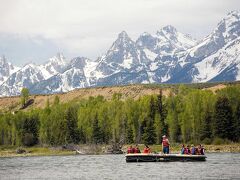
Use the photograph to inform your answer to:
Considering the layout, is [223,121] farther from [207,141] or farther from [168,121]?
[168,121]

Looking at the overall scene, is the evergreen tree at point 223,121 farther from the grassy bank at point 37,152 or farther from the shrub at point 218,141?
the grassy bank at point 37,152

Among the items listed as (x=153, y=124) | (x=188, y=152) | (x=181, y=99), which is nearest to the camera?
(x=188, y=152)

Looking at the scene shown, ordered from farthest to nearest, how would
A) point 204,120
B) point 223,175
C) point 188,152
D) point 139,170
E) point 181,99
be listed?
1. point 181,99
2. point 204,120
3. point 188,152
4. point 139,170
5. point 223,175

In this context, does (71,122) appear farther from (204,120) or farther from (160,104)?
(204,120)

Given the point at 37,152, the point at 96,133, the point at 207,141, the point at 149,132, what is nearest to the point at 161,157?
the point at 207,141

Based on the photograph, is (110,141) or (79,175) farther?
(110,141)

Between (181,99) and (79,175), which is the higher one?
(181,99)

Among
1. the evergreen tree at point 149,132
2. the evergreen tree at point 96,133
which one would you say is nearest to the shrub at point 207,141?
the evergreen tree at point 149,132

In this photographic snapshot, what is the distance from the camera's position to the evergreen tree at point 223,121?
16188 centimetres

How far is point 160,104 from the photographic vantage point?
190125 millimetres

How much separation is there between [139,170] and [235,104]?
84865 millimetres

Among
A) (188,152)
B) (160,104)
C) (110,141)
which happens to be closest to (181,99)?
(160,104)

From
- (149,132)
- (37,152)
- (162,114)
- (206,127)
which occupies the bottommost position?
(37,152)

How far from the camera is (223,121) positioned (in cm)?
16225
